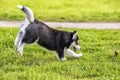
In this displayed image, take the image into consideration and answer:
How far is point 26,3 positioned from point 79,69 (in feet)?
42.4

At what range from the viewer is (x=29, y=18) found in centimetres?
863

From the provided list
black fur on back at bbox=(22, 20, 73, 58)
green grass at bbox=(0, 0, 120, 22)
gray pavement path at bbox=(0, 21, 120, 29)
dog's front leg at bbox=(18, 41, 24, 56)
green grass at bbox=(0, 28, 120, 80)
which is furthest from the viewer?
green grass at bbox=(0, 0, 120, 22)

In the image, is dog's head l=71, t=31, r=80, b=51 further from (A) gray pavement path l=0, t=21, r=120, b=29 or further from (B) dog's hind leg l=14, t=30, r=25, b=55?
(A) gray pavement path l=0, t=21, r=120, b=29

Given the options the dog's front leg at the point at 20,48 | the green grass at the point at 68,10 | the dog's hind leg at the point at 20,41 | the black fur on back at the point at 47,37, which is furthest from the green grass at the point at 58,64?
the green grass at the point at 68,10

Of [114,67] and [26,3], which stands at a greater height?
[114,67]

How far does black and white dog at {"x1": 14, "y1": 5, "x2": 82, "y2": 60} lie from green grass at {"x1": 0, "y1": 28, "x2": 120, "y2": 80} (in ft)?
0.84

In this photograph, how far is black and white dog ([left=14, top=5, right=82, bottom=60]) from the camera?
8.56m

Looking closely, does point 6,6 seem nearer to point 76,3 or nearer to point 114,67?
point 76,3

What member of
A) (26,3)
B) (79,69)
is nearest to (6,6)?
(26,3)

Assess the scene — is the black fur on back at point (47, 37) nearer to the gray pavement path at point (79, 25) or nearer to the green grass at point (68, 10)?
the gray pavement path at point (79, 25)

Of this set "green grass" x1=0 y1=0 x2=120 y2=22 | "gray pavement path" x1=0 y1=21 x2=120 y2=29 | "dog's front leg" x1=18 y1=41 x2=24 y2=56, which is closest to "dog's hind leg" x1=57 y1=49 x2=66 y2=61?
"dog's front leg" x1=18 y1=41 x2=24 y2=56

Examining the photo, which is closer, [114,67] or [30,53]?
[114,67]

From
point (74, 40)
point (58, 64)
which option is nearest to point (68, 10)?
point (74, 40)

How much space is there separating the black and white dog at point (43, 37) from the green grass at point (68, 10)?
7.83m
